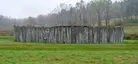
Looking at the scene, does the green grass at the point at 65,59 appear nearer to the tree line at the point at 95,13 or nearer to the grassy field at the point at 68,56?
the grassy field at the point at 68,56

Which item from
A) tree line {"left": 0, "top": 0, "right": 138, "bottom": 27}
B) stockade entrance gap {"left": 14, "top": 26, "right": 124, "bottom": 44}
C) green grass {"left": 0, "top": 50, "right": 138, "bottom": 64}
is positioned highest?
tree line {"left": 0, "top": 0, "right": 138, "bottom": 27}

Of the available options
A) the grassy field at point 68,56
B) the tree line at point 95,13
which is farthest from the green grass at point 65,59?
the tree line at point 95,13

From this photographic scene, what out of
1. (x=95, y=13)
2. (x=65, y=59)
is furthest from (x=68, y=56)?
(x=95, y=13)

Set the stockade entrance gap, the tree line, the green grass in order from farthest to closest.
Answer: the tree line, the stockade entrance gap, the green grass

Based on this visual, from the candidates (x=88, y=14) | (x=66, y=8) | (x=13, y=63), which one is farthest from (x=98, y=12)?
(x=13, y=63)

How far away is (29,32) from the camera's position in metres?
45.1

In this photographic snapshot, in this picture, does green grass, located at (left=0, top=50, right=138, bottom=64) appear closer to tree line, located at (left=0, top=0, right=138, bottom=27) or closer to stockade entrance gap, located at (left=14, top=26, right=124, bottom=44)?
stockade entrance gap, located at (left=14, top=26, right=124, bottom=44)

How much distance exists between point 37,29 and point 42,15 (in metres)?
131

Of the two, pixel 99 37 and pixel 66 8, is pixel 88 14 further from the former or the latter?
pixel 99 37

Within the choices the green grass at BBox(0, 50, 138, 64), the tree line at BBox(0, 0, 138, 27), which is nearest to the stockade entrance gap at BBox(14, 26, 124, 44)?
the green grass at BBox(0, 50, 138, 64)

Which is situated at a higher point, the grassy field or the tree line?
the tree line

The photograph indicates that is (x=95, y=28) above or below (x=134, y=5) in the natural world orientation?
below

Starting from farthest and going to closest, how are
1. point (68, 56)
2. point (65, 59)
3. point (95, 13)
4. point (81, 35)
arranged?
point (95, 13), point (81, 35), point (68, 56), point (65, 59)

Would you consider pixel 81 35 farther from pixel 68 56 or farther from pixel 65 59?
pixel 65 59
